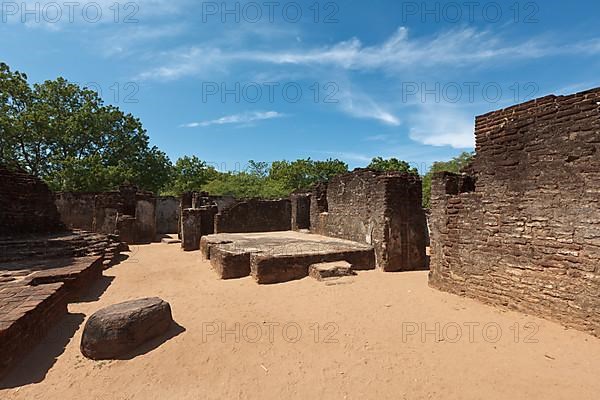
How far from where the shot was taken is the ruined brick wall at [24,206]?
10820 mm

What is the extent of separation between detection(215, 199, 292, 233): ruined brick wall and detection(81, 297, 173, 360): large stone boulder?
33.1ft

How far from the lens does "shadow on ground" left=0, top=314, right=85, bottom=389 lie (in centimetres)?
354

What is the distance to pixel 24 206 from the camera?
11.2 meters

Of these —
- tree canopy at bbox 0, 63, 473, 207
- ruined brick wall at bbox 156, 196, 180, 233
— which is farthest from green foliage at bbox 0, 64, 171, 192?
ruined brick wall at bbox 156, 196, 180, 233

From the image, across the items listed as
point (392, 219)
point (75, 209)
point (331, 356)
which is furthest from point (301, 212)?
point (75, 209)

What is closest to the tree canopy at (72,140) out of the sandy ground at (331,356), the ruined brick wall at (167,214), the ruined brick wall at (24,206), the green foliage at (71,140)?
the green foliage at (71,140)

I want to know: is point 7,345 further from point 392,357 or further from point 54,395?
point 392,357

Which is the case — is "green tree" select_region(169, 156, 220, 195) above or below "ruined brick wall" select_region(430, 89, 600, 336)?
above

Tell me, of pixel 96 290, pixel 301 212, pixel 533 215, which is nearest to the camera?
pixel 533 215

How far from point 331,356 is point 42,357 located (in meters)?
3.62

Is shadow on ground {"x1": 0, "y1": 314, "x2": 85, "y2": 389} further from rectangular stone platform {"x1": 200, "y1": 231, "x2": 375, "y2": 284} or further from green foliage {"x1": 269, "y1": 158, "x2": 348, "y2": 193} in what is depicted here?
green foliage {"x1": 269, "y1": 158, "x2": 348, "y2": 193}

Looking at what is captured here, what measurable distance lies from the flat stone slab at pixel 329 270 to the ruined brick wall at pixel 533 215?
1.98m

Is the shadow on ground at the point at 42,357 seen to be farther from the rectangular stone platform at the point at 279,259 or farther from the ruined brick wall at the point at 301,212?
the ruined brick wall at the point at 301,212

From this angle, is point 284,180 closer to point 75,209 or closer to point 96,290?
point 75,209
